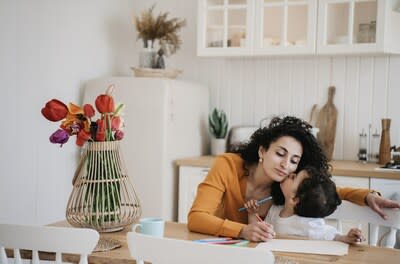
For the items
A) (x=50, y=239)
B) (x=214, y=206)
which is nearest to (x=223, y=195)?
(x=214, y=206)

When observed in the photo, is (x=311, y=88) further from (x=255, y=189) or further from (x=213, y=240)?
(x=213, y=240)

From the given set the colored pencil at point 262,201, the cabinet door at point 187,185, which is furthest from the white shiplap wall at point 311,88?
the colored pencil at point 262,201

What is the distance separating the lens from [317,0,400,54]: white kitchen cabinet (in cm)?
343

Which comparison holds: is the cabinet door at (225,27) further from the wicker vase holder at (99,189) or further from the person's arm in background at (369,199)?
the wicker vase holder at (99,189)

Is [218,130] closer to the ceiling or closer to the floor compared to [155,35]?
closer to the floor

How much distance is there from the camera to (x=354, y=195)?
7.07 feet

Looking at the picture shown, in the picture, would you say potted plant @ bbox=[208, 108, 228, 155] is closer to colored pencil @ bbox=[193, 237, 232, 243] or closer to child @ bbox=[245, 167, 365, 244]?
child @ bbox=[245, 167, 365, 244]

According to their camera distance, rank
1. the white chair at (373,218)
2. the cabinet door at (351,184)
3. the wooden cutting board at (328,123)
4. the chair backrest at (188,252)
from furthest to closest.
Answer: the wooden cutting board at (328,123)
the cabinet door at (351,184)
the white chair at (373,218)
the chair backrest at (188,252)

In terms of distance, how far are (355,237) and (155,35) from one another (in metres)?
2.52

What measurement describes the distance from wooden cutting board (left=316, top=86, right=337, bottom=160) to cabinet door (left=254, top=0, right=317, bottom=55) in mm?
488

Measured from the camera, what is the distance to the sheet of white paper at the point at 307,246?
179 centimetres

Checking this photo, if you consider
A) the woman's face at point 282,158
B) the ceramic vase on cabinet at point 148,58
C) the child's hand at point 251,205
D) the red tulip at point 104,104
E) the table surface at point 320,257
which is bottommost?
the table surface at point 320,257

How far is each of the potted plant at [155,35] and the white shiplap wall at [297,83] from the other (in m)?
0.31

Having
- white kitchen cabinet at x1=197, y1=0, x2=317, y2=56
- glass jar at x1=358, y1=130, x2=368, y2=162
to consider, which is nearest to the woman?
white kitchen cabinet at x1=197, y1=0, x2=317, y2=56
